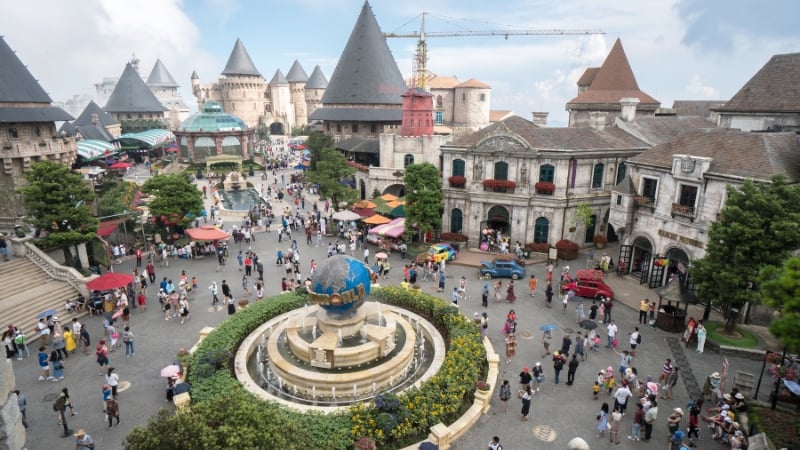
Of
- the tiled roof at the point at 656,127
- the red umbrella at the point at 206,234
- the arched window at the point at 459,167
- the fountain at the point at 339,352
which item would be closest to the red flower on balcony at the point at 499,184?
the arched window at the point at 459,167

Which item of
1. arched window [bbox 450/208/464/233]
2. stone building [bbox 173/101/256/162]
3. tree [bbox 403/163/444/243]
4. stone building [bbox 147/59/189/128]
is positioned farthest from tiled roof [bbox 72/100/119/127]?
arched window [bbox 450/208/464/233]

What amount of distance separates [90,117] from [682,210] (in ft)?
296

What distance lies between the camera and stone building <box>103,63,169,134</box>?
304 feet

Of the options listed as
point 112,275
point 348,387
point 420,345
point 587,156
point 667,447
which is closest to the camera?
point 667,447

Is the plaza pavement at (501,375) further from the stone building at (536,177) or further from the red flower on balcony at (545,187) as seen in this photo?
the red flower on balcony at (545,187)

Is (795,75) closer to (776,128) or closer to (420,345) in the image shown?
(776,128)

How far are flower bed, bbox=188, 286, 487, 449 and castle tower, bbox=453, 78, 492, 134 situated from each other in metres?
65.8

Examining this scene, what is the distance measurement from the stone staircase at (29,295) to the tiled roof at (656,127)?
37467 millimetres

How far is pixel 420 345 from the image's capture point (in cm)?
1803

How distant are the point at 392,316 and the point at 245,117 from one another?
10389cm

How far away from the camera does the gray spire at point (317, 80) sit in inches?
4690

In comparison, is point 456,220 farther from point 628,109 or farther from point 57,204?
point 57,204

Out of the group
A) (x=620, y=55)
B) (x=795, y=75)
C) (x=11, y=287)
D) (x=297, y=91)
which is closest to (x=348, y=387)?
(x=11, y=287)

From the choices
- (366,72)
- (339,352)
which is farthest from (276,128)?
(339,352)
